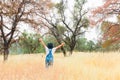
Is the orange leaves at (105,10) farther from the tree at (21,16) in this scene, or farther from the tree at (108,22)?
the tree at (21,16)

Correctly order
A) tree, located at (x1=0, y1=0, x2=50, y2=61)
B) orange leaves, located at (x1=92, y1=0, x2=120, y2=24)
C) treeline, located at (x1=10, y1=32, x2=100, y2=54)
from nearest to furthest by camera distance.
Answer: tree, located at (x1=0, y1=0, x2=50, y2=61)
orange leaves, located at (x1=92, y1=0, x2=120, y2=24)
treeline, located at (x1=10, y1=32, x2=100, y2=54)

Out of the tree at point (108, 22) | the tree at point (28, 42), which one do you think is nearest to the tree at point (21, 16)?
the tree at point (28, 42)

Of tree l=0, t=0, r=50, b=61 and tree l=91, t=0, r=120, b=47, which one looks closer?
tree l=0, t=0, r=50, b=61

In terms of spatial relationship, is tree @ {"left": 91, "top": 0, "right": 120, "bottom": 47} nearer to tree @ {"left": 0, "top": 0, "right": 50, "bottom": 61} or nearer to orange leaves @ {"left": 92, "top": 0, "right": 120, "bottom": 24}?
orange leaves @ {"left": 92, "top": 0, "right": 120, "bottom": 24}

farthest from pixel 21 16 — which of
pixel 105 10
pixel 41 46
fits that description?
pixel 41 46

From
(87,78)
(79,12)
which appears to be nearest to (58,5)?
(79,12)

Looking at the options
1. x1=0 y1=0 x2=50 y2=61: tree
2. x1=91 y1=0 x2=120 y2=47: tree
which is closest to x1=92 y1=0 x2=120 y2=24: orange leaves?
x1=91 y1=0 x2=120 y2=47: tree

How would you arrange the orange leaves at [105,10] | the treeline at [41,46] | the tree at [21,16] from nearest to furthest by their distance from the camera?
the tree at [21,16] → the orange leaves at [105,10] → the treeline at [41,46]

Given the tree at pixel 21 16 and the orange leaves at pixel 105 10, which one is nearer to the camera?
the tree at pixel 21 16

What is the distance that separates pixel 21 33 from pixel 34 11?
1772mm

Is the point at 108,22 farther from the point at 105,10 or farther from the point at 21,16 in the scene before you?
the point at 21,16

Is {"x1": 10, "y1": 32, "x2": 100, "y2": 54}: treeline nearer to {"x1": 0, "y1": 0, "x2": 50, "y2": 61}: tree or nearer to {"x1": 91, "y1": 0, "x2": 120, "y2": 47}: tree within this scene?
{"x1": 91, "y1": 0, "x2": 120, "y2": 47}: tree

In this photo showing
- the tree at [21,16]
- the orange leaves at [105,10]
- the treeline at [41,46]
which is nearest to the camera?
the tree at [21,16]

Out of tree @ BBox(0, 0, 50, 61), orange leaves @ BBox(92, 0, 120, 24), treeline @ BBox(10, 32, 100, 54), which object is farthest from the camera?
treeline @ BBox(10, 32, 100, 54)
